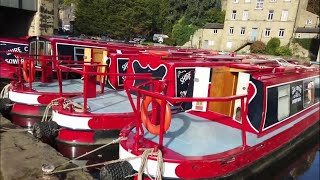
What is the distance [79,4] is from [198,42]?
1893cm

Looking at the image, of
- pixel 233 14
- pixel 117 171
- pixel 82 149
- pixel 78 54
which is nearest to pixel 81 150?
pixel 82 149

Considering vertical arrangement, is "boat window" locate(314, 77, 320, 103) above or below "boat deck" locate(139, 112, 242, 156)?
above

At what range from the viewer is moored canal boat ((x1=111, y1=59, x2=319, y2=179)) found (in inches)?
192

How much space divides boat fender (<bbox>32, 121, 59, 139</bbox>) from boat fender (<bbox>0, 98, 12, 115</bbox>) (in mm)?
2246

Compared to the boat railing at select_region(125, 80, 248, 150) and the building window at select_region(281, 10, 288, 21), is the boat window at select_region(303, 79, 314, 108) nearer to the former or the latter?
the boat railing at select_region(125, 80, 248, 150)

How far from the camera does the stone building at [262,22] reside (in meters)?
36.5

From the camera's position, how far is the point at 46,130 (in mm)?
7105

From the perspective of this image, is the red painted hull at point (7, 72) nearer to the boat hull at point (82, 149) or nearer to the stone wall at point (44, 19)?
the boat hull at point (82, 149)

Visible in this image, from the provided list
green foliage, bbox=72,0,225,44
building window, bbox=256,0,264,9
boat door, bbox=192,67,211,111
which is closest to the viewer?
boat door, bbox=192,67,211,111

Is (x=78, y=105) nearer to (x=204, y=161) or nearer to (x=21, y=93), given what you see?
(x=21, y=93)

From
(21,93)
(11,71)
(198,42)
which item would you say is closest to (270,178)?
(21,93)

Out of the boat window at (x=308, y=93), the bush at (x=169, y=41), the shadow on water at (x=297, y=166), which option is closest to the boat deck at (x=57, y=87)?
the shadow on water at (x=297, y=166)

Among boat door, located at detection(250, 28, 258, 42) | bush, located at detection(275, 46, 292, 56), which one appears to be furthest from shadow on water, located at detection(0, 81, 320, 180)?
boat door, located at detection(250, 28, 258, 42)

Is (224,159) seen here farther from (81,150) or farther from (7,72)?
(7,72)
